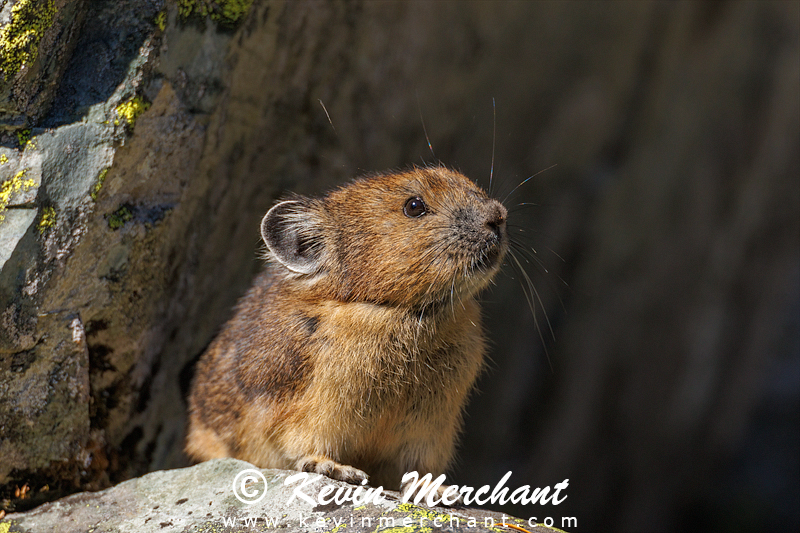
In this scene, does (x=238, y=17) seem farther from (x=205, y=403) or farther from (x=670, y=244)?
(x=670, y=244)

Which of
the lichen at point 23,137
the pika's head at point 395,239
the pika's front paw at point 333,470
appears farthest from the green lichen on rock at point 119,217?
the pika's front paw at point 333,470

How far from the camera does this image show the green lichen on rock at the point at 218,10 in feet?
15.6

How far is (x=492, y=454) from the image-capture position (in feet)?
28.1

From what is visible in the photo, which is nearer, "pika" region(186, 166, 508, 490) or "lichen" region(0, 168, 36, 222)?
"lichen" region(0, 168, 36, 222)

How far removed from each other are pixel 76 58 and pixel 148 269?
165 cm

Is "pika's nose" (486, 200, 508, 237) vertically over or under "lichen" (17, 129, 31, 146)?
over

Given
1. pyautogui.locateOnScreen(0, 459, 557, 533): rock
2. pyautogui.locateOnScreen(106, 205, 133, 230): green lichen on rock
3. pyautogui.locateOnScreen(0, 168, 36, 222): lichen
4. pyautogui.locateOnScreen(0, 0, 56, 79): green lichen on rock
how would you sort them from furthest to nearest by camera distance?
pyautogui.locateOnScreen(106, 205, 133, 230): green lichen on rock → pyautogui.locateOnScreen(0, 168, 36, 222): lichen → pyautogui.locateOnScreen(0, 0, 56, 79): green lichen on rock → pyautogui.locateOnScreen(0, 459, 557, 533): rock

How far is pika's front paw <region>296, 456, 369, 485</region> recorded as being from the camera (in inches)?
168

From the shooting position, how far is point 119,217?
482cm

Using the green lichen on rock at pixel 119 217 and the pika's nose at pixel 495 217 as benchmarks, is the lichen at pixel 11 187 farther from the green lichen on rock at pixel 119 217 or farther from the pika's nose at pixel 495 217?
the pika's nose at pixel 495 217

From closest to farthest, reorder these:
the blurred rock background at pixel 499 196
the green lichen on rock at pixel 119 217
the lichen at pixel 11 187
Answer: the lichen at pixel 11 187 → the blurred rock background at pixel 499 196 → the green lichen on rock at pixel 119 217

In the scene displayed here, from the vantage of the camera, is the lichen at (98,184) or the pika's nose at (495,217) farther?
the lichen at (98,184)

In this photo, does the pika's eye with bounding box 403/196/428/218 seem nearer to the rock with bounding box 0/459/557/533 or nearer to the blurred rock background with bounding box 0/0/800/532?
the blurred rock background with bounding box 0/0/800/532

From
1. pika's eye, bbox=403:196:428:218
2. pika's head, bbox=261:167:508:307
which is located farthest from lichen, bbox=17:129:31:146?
pika's eye, bbox=403:196:428:218
